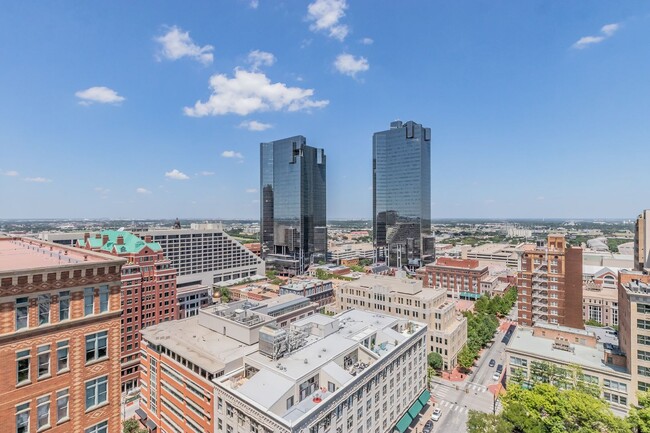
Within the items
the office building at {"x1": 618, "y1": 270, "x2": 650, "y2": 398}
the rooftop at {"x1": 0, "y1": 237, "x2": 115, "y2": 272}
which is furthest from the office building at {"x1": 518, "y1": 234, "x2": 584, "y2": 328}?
the rooftop at {"x1": 0, "y1": 237, "x2": 115, "y2": 272}

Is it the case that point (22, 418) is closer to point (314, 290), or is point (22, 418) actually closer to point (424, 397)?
point (424, 397)

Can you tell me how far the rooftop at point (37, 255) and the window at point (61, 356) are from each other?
14.2 ft

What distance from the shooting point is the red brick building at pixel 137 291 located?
77.8 m

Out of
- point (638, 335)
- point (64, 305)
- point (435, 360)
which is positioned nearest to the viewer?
point (64, 305)

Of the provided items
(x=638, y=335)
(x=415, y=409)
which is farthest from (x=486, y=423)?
(x=638, y=335)

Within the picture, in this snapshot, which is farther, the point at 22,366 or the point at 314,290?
the point at 314,290

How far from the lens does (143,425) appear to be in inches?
2387

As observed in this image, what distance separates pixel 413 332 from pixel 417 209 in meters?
130

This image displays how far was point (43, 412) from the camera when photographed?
56.1 feet

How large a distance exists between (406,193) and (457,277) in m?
64.1

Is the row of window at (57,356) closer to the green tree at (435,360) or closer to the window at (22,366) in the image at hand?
the window at (22,366)

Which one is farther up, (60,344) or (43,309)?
(43,309)

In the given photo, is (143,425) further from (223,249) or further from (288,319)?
(223,249)

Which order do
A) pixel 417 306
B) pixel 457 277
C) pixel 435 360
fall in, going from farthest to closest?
pixel 457 277 < pixel 417 306 < pixel 435 360
